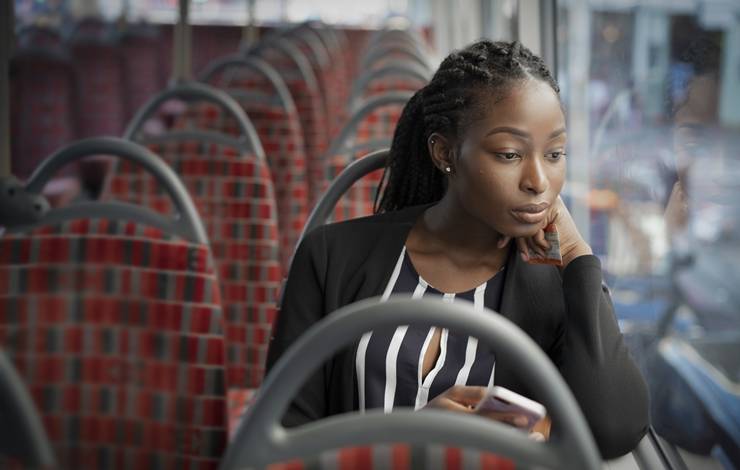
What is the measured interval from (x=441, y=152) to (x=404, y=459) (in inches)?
23.5

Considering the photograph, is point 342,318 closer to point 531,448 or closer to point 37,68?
point 531,448

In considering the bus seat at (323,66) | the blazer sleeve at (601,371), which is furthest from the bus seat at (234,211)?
the bus seat at (323,66)

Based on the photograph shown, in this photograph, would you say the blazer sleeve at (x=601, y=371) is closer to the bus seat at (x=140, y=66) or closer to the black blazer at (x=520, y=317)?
the black blazer at (x=520, y=317)

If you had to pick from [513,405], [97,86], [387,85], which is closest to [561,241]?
[513,405]

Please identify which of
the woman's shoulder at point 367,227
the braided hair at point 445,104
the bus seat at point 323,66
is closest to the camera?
the braided hair at point 445,104

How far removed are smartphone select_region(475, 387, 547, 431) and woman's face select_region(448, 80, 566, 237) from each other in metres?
0.25

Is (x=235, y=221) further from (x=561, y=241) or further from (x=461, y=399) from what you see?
(x=461, y=399)

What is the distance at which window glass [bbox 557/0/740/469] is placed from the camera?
58.5 inches

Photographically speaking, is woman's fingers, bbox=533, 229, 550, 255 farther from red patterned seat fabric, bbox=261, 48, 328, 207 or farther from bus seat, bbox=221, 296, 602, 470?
red patterned seat fabric, bbox=261, 48, 328, 207

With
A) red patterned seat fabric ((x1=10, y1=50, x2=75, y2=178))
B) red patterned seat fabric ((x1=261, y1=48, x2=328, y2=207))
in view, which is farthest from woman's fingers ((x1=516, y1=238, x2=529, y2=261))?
red patterned seat fabric ((x1=10, y1=50, x2=75, y2=178))

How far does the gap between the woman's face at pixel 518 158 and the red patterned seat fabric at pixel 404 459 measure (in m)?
0.46

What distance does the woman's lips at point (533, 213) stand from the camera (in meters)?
1.17

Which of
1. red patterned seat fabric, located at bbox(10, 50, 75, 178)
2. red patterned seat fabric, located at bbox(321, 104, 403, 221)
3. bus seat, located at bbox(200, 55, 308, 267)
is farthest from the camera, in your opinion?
red patterned seat fabric, located at bbox(10, 50, 75, 178)

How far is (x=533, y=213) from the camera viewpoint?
1174mm
